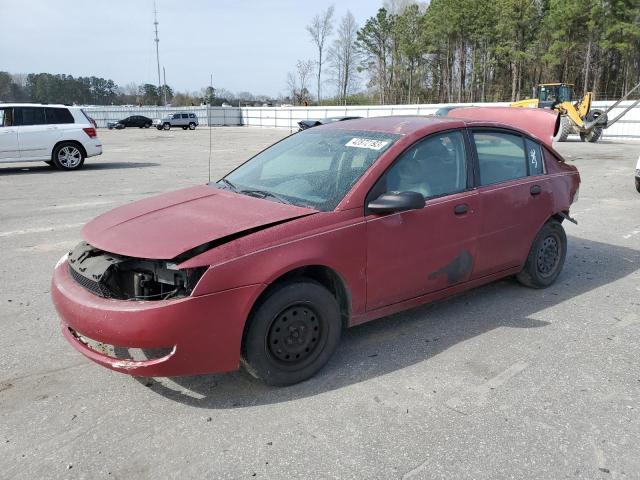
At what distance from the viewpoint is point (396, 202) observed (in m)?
3.44

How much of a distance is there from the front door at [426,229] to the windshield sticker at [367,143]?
0.58 feet

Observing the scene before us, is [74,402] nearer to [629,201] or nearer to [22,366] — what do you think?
[22,366]

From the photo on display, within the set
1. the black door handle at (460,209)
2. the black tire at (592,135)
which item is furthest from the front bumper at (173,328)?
the black tire at (592,135)

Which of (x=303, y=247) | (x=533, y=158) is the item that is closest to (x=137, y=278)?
(x=303, y=247)

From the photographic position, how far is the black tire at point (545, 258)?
16.0 feet

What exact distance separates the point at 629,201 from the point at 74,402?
392 inches

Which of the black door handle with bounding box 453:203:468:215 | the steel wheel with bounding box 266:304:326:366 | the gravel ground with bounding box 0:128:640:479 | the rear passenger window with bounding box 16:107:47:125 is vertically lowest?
the gravel ground with bounding box 0:128:640:479

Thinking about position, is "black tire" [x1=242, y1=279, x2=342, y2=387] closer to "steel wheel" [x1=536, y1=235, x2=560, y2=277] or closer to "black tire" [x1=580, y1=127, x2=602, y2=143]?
"steel wheel" [x1=536, y1=235, x2=560, y2=277]

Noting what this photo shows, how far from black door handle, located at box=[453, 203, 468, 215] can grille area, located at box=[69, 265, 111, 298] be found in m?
2.45

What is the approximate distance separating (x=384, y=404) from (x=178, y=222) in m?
1.63

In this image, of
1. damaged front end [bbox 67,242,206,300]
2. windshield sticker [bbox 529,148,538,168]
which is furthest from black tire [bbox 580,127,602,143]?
damaged front end [bbox 67,242,206,300]

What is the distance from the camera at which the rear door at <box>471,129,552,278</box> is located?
14.2 ft

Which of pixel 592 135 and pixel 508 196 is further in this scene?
pixel 592 135

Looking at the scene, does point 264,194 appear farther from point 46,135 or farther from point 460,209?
point 46,135
